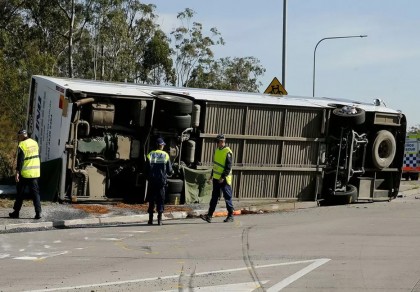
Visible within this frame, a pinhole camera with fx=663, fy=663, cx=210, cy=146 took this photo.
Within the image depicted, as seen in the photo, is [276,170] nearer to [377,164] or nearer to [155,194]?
[377,164]

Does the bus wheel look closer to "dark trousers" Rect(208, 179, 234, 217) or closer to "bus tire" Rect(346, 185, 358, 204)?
"bus tire" Rect(346, 185, 358, 204)

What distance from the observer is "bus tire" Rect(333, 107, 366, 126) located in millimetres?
17156

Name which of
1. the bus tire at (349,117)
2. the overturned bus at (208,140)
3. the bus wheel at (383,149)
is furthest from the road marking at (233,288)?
the bus wheel at (383,149)

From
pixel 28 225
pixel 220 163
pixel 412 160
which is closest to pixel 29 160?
pixel 28 225

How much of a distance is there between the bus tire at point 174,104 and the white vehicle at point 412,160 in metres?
24.5

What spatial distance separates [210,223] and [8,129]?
36.7ft

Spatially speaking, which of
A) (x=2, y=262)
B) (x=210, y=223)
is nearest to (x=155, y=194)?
(x=210, y=223)

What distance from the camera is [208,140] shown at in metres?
15.7

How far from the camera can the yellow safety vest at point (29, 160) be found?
12.6m

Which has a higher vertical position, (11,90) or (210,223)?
(11,90)

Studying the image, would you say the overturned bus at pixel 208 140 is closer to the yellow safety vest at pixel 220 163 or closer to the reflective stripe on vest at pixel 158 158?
A: the yellow safety vest at pixel 220 163

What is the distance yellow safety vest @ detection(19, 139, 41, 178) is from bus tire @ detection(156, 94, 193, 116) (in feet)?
10.8

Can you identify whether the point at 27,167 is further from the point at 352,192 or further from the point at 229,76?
the point at 229,76

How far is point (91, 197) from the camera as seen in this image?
14.4m
